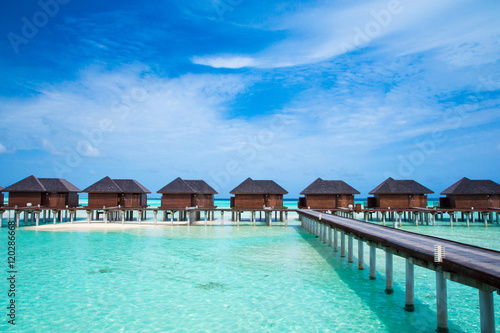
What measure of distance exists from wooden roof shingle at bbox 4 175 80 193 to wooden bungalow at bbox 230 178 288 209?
18.7 metres

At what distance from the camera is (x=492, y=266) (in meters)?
6.20

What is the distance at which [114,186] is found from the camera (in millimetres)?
35125

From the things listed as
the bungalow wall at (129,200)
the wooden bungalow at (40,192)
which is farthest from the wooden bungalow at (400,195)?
the wooden bungalow at (40,192)

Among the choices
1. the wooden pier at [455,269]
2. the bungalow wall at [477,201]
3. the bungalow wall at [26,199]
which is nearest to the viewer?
the wooden pier at [455,269]

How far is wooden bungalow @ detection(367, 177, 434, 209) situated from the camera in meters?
36.4

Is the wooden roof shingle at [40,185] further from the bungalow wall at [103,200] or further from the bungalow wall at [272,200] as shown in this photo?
the bungalow wall at [272,200]

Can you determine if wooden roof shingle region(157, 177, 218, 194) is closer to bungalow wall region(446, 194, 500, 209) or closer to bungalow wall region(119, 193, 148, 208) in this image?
bungalow wall region(119, 193, 148, 208)

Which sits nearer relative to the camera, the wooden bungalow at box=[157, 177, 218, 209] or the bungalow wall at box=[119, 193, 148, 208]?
the wooden bungalow at box=[157, 177, 218, 209]

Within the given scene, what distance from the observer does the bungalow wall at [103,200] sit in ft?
115

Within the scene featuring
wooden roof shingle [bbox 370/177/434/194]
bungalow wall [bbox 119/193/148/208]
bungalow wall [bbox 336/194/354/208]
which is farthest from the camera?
bungalow wall [bbox 336/194/354/208]

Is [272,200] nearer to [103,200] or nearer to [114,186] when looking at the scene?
[114,186]

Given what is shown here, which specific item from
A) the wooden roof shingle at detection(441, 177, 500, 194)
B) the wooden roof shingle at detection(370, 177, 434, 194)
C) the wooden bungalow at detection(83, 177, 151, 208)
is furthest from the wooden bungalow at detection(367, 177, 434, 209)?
the wooden bungalow at detection(83, 177, 151, 208)

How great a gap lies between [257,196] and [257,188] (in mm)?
860

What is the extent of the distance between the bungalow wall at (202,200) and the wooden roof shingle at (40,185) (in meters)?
14.0
